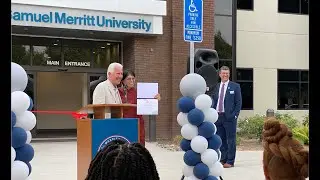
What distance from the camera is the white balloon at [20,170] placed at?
4156mm

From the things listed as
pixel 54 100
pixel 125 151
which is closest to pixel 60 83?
pixel 54 100

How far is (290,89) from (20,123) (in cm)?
1724

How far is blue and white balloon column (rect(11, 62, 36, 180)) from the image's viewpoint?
4289mm

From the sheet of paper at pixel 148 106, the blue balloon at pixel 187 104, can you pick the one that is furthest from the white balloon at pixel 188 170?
the sheet of paper at pixel 148 106

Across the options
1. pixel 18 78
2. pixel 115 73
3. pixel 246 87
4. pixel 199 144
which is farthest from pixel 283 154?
pixel 246 87

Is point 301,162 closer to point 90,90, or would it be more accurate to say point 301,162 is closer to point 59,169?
point 59,169

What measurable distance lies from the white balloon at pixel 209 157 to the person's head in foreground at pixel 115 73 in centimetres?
142

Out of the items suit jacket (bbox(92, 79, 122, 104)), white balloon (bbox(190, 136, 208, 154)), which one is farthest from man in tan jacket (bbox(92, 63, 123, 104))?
white balloon (bbox(190, 136, 208, 154))

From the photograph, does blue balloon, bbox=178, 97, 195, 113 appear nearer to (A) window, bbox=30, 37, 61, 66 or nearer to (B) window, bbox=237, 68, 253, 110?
(A) window, bbox=30, 37, 61, 66

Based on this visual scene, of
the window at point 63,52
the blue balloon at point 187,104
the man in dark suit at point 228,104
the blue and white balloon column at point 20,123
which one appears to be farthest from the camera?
the window at point 63,52

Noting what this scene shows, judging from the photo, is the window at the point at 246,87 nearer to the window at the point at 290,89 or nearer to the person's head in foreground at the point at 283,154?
the window at the point at 290,89

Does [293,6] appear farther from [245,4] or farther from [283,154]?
[283,154]

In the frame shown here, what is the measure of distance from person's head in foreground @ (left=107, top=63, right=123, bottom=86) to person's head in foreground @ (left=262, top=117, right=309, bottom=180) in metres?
1.99

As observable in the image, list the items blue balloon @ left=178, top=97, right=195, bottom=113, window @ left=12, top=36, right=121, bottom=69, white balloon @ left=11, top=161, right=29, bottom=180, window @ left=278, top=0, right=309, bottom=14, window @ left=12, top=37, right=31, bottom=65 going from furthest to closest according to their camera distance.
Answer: window @ left=278, top=0, right=309, bottom=14
window @ left=12, top=36, right=121, bottom=69
window @ left=12, top=37, right=31, bottom=65
blue balloon @ left=178, top=97, right=195, bottom=113
white balloon @ left=11, top=161, right=29, bottom=180
